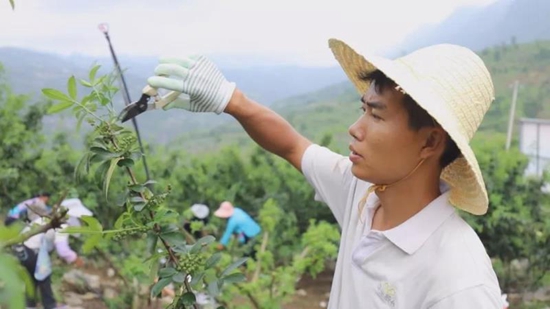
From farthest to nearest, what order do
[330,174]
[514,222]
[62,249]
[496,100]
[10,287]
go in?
[496,100], [514,222], [62,249], [330,174], [10,287]

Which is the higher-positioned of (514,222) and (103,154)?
(103,154)

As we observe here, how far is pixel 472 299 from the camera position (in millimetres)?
1040

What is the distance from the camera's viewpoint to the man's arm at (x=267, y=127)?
58.0 inches

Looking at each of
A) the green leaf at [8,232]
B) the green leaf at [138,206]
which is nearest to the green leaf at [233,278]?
the green leaf at [138,206]

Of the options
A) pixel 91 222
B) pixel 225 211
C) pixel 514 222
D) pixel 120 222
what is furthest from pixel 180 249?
pixel 514 222

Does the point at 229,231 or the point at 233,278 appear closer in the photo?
the point at 233,278

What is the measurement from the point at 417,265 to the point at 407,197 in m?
0.13

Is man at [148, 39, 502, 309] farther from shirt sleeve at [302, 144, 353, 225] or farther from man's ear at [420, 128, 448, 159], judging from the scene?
shirt sleeve at [302, 144, 353, 225]

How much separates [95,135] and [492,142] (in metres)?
3.72

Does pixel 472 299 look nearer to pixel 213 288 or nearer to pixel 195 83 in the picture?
pixel 213 288

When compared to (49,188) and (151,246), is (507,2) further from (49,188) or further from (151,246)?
(151,246)

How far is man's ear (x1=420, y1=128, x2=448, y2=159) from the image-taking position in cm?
114

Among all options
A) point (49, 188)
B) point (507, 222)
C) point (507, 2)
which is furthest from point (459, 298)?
point (507, 2)

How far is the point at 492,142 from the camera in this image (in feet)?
14.3
